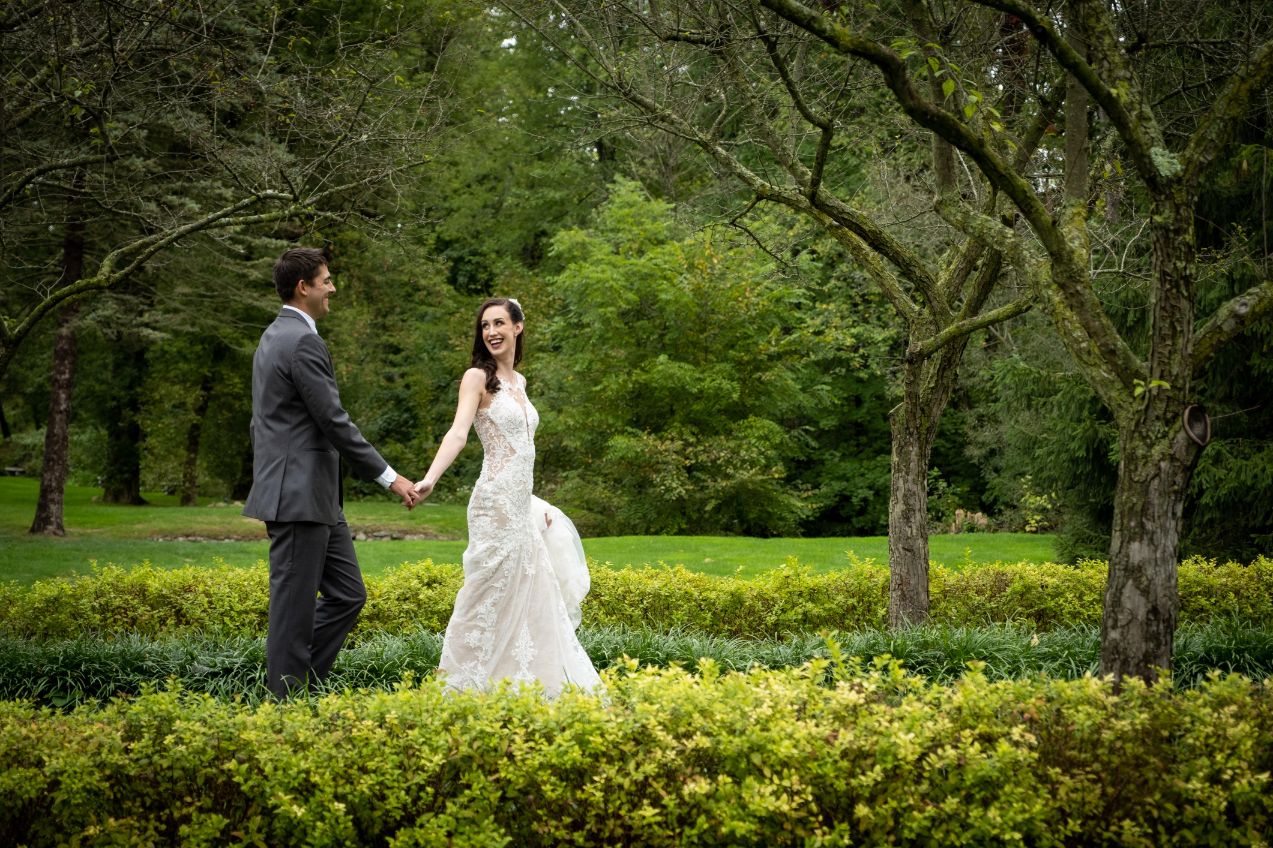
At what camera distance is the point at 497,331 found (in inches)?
242

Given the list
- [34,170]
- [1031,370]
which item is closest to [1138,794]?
[34,170]

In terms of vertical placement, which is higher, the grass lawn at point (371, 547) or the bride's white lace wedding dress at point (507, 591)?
the bride's white lace wedding dress at point (507, 591)

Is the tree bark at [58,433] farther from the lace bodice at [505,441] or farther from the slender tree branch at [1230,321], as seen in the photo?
the slender tree branch at [1230,321]

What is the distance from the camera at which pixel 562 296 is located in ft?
75.2

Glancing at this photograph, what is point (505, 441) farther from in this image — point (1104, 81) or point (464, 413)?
point (1104, 81)

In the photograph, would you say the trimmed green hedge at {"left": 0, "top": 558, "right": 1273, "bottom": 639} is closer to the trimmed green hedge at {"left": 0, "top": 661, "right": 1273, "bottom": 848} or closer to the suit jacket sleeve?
the suit jacket sleeve

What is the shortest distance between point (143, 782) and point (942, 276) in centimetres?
632

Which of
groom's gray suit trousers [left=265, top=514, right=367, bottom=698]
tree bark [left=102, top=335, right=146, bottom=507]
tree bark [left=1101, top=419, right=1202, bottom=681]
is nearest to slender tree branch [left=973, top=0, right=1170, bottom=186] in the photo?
tree bark [left=1101, top=419, right=1202, bottom=681]

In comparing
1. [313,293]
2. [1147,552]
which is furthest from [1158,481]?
[313,293]

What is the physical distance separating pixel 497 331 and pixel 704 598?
11.3 ft

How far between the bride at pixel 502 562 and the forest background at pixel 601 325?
104 inches

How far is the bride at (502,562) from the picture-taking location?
5914 mm

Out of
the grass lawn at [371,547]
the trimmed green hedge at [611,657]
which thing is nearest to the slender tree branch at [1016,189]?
the trimmed green hedge at [611,657]

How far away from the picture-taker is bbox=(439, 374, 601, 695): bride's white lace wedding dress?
591 centimetres
